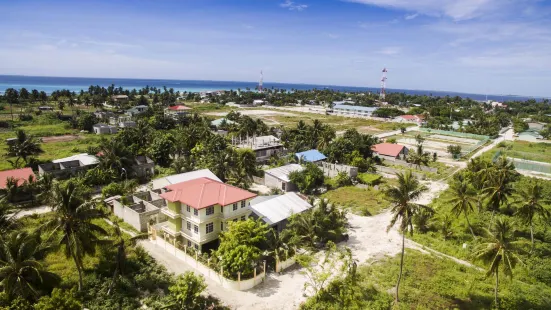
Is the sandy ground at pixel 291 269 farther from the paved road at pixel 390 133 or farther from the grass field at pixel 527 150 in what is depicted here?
the paved road at pixel 390 133

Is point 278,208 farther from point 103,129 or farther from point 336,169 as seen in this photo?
point 103,129

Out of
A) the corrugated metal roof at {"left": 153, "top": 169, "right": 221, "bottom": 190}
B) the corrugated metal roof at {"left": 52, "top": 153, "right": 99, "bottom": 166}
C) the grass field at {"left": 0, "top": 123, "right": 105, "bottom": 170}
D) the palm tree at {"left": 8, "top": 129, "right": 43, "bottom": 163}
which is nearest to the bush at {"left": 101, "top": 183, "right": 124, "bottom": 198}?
the corrugated metal roof at {"left": 153, "top": 169, "right": 221, "bottom": 190}

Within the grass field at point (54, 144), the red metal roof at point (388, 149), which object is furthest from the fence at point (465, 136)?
the grass field at point (54, 144)

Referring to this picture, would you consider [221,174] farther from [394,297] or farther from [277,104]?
[277,104]

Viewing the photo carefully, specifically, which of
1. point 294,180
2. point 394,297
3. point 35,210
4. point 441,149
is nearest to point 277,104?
point 441,149

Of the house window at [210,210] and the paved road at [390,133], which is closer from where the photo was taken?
the house window at [210,210]

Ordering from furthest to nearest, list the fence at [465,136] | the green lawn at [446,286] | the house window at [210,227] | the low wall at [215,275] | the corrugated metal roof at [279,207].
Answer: the fence at [465,136] < the corrugated metal roof at [279,207] < the house window at [210,227] < the low wall at [215,275] < the green lawn at [446,286]
